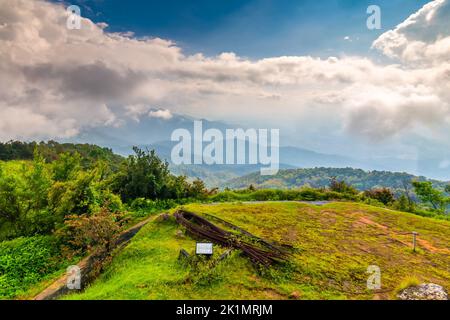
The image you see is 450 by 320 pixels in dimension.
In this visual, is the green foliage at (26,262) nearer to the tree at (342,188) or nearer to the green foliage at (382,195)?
the tree at (342,188)

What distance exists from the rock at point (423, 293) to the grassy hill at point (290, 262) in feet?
Result: 0.83

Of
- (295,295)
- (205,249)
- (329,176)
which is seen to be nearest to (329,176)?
(329,176)

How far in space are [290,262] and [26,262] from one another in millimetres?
10024

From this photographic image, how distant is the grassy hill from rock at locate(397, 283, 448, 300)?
254 mm

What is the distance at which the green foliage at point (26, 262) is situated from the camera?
10.7 metres

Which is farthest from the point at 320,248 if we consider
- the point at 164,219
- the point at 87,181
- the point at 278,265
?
the point at 87,181

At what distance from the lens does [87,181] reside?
15500mm

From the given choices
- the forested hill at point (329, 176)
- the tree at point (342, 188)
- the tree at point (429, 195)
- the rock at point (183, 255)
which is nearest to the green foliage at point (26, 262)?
the rock at point (183, 255)

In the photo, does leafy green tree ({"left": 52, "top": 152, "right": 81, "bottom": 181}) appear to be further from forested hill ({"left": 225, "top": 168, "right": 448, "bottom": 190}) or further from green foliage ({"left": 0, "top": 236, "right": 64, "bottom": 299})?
→ forested hill ({"left": 225, "top": 168, "right": 448, "bottom": 190})

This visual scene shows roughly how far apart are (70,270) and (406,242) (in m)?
13.7

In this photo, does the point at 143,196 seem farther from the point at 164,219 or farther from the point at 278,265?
the point at 278,265

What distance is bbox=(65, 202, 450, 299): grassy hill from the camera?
28.0ft

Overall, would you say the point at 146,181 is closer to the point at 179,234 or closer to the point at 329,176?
the point at 179,234

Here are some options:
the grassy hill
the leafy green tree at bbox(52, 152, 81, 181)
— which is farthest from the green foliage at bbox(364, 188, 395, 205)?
the leafy green tree at bbox(52, 152, 81, 181)
